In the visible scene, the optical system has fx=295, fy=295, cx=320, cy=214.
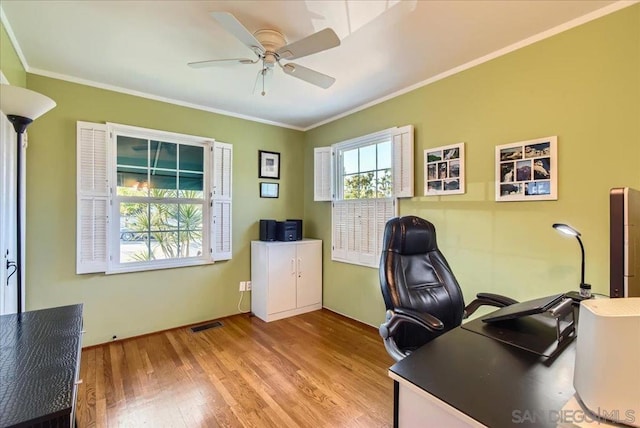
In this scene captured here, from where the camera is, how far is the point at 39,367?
3.32ft

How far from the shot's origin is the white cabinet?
11.4 ft

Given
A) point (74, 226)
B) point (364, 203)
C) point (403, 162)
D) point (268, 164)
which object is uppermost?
point (268, 164)

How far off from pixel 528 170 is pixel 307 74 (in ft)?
5.58

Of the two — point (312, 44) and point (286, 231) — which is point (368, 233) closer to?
point (286, 231)

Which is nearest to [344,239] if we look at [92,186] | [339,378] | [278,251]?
[278,251]

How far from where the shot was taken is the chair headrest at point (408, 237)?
1815mm

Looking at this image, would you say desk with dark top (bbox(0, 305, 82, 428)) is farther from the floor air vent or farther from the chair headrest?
the floor air vent

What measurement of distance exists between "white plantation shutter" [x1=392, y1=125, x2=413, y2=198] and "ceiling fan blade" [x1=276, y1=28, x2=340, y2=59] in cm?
138

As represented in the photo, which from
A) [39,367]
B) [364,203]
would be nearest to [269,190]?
[364,203]

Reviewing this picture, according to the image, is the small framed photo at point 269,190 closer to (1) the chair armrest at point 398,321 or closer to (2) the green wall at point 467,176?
(2) the green wall at point 467,176

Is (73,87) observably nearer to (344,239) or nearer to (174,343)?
(174,343)

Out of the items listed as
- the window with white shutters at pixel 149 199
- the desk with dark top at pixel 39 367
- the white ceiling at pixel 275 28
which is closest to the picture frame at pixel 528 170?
the white ceiling at pixel 275 28

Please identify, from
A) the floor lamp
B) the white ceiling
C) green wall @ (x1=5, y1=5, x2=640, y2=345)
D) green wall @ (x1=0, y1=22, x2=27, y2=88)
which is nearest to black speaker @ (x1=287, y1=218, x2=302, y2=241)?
green wall @ (x1=5, y1=5, x2=640, y2=345)

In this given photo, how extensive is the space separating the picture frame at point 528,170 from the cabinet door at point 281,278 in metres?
2.32
